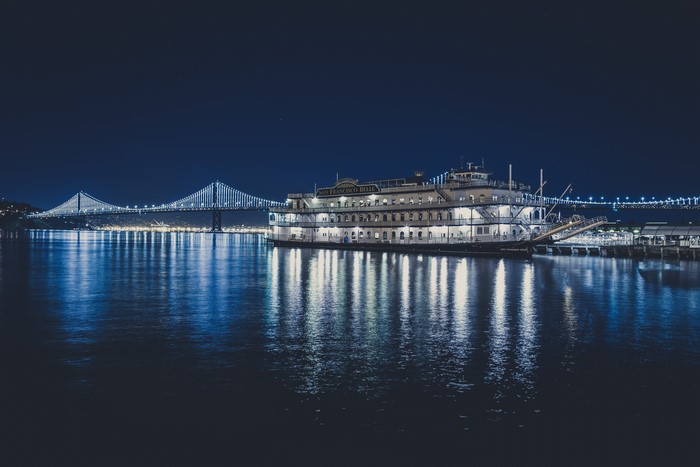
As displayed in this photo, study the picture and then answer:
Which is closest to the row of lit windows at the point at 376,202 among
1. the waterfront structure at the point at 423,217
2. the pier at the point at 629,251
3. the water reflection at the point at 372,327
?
the waterfront structure at the point at 423,217

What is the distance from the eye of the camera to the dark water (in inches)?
382

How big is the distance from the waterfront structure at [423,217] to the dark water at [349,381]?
1434 inches

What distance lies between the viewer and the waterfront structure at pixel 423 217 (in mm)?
63062

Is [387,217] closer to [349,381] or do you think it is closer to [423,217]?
[423,217]

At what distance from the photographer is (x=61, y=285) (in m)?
32.5

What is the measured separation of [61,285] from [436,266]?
27.2 metres

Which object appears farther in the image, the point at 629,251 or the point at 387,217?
the point at 387,217

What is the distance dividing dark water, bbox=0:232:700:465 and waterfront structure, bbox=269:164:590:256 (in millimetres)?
36427

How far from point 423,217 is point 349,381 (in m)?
60.3

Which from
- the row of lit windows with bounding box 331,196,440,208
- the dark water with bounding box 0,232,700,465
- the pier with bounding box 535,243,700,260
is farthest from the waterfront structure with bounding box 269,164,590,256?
the dark water with bounding box 0,232,700,465

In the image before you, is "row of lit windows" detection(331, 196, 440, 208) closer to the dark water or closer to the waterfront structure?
the waterfront structure

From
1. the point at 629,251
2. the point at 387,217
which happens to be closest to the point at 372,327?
the point at 629,251

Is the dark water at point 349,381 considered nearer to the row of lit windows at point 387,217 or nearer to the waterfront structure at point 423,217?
the waterfront structure at point 423,217

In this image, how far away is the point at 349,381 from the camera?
12891mm
